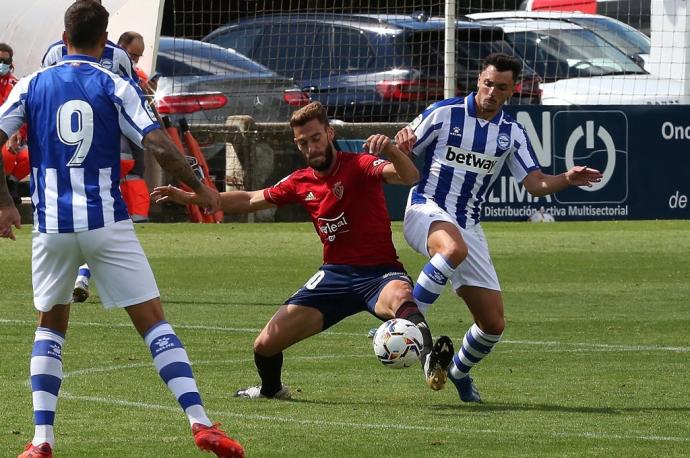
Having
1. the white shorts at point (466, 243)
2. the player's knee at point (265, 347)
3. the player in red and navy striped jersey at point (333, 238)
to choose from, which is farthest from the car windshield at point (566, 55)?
the player's knee at point (265, 347)

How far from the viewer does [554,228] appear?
19219mm

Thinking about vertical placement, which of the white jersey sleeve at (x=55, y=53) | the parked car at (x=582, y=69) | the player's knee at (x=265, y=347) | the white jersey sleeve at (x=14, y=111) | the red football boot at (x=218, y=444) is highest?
the white jersey sleeve at (x=14, y=111)

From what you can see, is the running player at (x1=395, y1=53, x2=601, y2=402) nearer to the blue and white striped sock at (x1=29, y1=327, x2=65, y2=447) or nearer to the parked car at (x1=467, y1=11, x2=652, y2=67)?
the blue and white striped sock at (x1=29, y1=327, x2=65, y2=447)

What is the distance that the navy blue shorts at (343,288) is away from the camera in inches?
336

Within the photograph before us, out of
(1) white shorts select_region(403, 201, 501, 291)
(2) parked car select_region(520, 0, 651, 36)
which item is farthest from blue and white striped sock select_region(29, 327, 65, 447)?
(2) parked car select_region(520, 0, 651, 36)

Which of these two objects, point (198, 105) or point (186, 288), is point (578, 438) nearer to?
point (186, 288)

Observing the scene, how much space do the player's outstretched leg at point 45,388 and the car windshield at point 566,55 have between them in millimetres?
14859

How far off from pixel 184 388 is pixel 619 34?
17526 millimetres

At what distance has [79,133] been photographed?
658 cm

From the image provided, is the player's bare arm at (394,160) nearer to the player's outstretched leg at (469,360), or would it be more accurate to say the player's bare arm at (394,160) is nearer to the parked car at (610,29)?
the player's outstretched leg at (469,360)

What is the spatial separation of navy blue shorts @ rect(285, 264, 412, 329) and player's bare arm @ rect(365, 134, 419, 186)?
1.66 ft

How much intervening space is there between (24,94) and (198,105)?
13.9 m

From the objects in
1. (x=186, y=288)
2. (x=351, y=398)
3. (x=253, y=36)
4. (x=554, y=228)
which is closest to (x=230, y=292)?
(x=186, y=288)

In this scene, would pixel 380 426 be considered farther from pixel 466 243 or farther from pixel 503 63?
pixel 503 63
